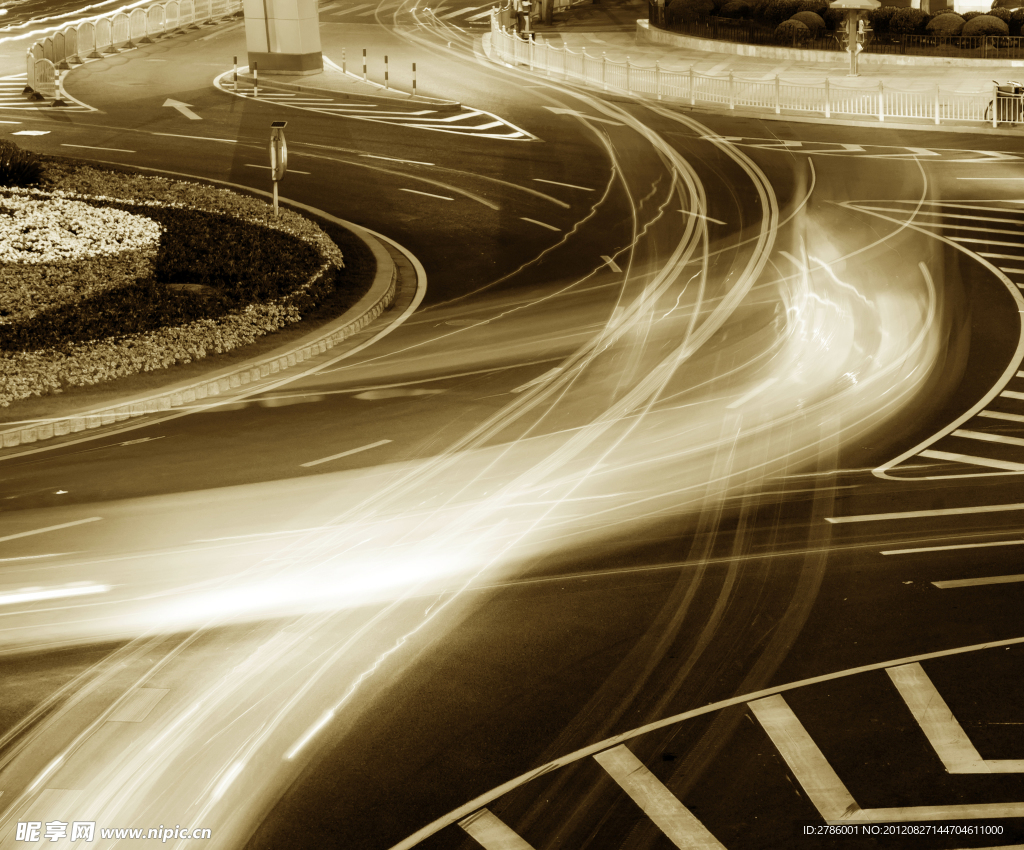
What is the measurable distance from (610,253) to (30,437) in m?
10.7

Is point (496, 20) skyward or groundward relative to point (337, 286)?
skyward

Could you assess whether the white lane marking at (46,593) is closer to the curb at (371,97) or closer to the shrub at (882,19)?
the curb at (371,97)

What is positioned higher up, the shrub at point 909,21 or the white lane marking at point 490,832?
the shrub at point 909,21

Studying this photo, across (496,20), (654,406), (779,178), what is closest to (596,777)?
(654,406)

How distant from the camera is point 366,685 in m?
8.69

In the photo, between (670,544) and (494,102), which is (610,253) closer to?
(670,544)

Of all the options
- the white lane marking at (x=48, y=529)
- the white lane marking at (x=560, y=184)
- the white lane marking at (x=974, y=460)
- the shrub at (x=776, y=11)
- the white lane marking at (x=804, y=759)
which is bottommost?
the white lane marking at (x=974, y=460)

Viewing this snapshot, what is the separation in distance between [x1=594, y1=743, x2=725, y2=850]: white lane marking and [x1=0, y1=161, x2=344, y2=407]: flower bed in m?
9.03

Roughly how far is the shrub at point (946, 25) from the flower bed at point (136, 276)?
2706 centimetres

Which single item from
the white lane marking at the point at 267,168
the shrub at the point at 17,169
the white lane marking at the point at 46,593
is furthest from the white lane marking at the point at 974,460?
the white lane marking at the point at 267,168

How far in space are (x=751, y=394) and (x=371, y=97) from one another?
2448 centimetres

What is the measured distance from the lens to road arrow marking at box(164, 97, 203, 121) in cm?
3288

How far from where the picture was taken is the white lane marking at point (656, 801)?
7.04 meters

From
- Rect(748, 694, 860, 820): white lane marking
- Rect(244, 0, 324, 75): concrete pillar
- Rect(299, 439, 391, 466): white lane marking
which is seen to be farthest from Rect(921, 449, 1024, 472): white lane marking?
Rect(244, 0, 324, 75): concrete pillar
